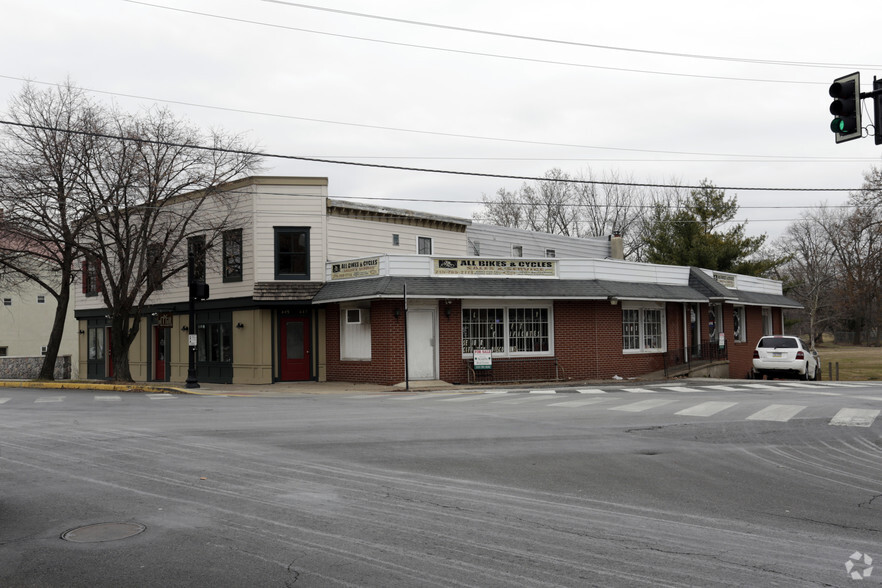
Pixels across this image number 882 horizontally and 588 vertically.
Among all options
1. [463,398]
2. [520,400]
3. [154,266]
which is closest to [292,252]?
[154,266]

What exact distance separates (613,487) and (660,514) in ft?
4.23

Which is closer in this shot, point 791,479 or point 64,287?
point 791,479

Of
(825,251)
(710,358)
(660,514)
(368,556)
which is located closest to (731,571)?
(660,514)

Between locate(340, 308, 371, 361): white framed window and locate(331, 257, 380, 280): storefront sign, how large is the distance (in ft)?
4.00

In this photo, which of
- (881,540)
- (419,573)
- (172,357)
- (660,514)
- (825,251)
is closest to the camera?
(419,573)

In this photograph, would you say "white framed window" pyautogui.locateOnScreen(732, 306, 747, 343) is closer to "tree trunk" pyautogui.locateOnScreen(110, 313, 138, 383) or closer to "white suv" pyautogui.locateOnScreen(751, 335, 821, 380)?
"white suv" pyautogui.locateOnScreen(751, 335, 821, 380)

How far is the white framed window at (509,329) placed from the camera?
26.9 m

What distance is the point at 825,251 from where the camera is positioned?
80500 mm

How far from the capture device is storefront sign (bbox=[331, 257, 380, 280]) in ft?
85.4

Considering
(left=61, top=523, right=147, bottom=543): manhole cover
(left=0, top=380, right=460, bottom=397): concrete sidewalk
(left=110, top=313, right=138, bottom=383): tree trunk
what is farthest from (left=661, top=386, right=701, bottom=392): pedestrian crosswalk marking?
(left=110, top=313, right=138, bottom=383): tree trunk

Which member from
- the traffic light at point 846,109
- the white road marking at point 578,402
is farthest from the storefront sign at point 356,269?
the traffic light at point 846,109

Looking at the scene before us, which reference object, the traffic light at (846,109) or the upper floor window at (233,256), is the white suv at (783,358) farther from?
the upper floor window at (233,256)

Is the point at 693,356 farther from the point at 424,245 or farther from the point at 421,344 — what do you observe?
the point at 421,344

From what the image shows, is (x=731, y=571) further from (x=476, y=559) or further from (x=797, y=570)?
(x=476, y=559)
